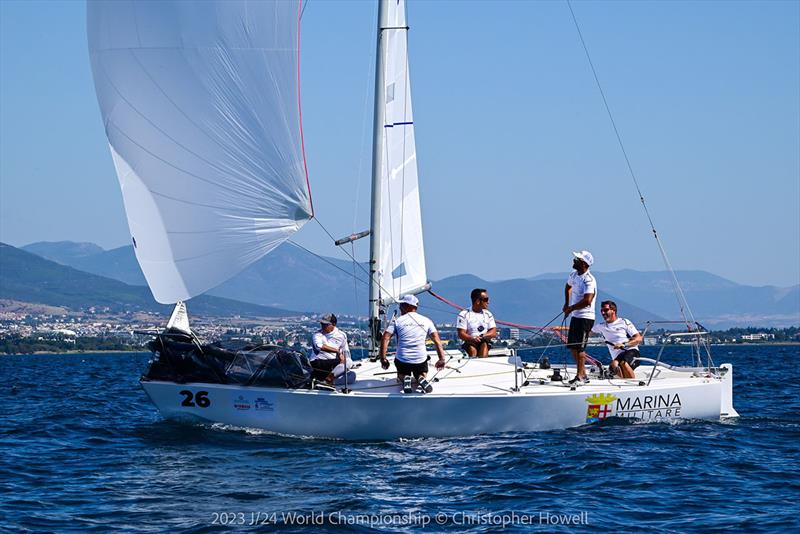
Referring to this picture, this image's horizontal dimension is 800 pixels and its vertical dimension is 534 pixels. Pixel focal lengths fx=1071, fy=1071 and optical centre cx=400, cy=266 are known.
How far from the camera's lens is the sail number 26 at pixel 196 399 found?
1362 centimetres

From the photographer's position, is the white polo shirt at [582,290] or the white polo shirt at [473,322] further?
the white polo shirt at [473,322]

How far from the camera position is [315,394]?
12992 mm

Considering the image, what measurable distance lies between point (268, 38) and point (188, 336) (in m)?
4.04

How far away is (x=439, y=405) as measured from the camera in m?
12.8

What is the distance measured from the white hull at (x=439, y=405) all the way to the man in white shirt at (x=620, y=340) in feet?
1.86

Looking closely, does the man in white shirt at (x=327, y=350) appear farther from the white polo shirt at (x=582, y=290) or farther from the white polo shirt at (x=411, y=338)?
the white polo shirt at (x=582, y=290)

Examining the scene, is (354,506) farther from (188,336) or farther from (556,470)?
(188,336)

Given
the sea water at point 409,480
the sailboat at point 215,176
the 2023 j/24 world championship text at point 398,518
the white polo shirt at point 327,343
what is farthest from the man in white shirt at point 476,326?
the 2023 j/24 world championship text at point 398,518

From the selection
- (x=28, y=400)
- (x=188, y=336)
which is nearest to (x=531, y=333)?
(x=188, y=336)

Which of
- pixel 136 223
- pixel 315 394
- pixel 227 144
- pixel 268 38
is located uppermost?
pixel 268 38

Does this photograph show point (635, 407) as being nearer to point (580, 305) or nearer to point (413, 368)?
point (580, 305)

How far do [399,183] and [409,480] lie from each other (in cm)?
771

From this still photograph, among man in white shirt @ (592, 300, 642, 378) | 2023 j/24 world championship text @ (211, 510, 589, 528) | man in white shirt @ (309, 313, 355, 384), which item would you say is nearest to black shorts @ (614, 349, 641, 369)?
man in white shirt @ (592, 300, 642, 378)

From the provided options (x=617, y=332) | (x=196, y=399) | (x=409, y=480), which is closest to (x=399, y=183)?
(x=617, y=332)
